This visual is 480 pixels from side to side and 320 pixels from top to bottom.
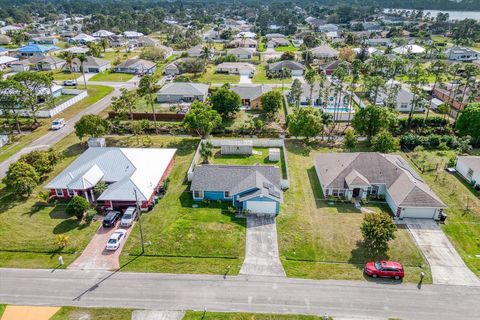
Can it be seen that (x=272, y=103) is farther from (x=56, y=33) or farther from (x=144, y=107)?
(x=56, y=33)

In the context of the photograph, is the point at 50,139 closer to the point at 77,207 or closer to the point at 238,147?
the point at 77,207

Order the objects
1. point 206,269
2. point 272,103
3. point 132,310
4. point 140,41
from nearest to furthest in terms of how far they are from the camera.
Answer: point 132,310
point 206,269
point 272,103
point 140,41

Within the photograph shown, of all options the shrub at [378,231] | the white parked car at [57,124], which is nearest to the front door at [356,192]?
the shrub at [378,231]

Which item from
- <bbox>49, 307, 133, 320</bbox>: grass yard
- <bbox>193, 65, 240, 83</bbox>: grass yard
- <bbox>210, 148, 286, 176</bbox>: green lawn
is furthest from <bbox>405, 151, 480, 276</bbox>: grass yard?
<bbox>193, 65, 240, 83</bbox>: grass yard

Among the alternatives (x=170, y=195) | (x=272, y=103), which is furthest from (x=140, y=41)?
(x=170, y=195)

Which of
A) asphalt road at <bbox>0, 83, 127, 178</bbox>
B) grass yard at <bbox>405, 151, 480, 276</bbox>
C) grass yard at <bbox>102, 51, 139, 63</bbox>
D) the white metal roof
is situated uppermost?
grass yard at <bbox>102, 51, 139, 63</bbox>

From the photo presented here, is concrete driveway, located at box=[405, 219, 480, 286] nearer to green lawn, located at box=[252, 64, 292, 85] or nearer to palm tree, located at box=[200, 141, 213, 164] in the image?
palm tree, located at box=[200, 141, 213, 164]

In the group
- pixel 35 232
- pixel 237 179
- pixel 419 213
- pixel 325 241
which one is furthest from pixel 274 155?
pixel 35 232
